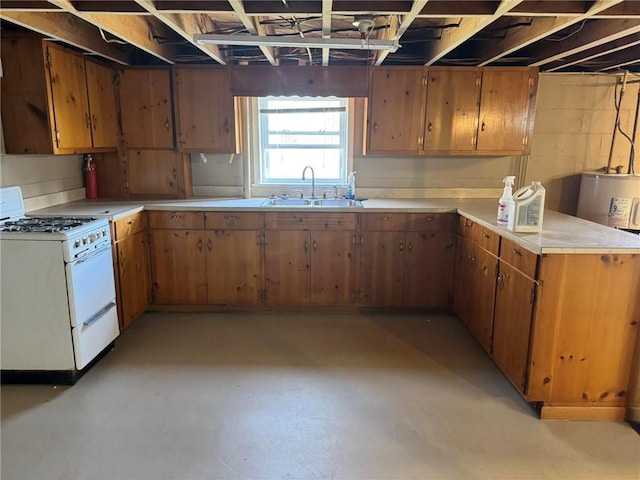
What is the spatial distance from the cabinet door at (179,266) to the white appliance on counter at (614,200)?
11.2 ft

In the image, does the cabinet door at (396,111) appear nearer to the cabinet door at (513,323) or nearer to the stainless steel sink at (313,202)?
the stainless steel sink at (313,202)

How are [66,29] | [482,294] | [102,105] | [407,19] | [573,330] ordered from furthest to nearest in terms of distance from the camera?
1. [102,105]
2. [482,294]
3. [66,29]
4. [407,19]
5. [573,330]

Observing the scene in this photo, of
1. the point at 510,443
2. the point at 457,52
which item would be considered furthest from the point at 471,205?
the point at 510,443

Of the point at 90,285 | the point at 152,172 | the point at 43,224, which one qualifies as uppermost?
the point at 152,172

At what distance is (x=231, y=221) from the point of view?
357 centimetres

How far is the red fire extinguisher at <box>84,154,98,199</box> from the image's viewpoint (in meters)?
3.83

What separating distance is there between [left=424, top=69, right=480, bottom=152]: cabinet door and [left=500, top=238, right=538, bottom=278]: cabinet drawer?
1408 mm

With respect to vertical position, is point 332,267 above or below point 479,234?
below

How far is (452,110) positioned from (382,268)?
4.91ft

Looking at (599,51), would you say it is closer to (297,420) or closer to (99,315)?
(297,420)

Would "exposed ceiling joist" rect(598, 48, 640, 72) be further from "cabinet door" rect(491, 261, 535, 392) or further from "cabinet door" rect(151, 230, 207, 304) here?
"cabinet door" rect(151, 230, 207, 304)

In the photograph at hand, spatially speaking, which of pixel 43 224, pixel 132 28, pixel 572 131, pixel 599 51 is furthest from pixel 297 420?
pixel 572 131

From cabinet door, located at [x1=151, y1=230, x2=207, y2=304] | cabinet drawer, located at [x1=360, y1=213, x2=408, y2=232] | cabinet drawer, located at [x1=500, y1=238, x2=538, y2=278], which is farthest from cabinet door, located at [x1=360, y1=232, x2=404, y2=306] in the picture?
cabinet door, located at [x1=151, y1=230, x2=207, y2=304]

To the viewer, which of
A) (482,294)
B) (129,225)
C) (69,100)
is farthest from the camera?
(129,225)
